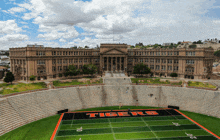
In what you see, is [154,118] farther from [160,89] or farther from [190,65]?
[190,65]

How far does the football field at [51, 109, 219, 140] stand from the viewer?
31.9 m

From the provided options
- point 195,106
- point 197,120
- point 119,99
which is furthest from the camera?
point 119,99

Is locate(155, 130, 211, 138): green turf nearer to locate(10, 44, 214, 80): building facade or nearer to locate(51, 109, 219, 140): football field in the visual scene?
locate(51, 109, 219, 140): football field

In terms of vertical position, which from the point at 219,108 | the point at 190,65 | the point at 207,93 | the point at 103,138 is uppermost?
the point at 190,65

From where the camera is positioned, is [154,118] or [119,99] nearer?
[154,118]

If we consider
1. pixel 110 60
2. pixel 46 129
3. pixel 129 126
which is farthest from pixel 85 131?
pixel 110 60

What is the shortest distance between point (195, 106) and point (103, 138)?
29713 mm

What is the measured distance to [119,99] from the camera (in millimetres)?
51438

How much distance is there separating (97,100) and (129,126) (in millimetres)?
16811

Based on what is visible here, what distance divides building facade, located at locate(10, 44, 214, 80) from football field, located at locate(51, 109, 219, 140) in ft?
96.1

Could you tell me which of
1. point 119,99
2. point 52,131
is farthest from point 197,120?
point 52,131

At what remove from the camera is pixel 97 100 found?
50312mm

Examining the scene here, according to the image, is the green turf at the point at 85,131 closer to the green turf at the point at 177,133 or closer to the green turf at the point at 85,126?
the green turf at the point at 85,126

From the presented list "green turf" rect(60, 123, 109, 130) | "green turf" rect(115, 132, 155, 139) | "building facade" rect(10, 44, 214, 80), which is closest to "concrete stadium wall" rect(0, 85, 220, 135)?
"green turf" rect(60, 123, 109, 130)
